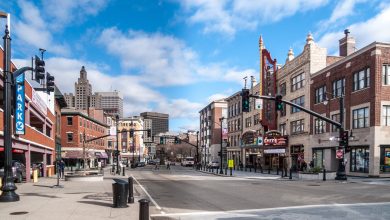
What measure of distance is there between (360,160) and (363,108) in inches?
194

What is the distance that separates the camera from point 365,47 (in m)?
36.1

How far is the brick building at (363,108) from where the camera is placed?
3462 cm

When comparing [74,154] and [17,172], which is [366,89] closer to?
[17,172]

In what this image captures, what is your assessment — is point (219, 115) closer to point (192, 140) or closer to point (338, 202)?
point (192, 140)

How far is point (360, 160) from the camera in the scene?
3731cm

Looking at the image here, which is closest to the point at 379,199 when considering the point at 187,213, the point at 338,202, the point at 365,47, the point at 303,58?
the point at 338,202

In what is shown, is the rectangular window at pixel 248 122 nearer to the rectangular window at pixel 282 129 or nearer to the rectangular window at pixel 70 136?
the rectangular window at pixel 282 129

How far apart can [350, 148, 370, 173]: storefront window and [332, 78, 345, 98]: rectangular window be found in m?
6.56

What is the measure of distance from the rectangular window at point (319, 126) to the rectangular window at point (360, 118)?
6604mm

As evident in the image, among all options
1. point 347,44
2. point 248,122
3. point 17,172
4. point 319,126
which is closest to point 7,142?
point 17,172

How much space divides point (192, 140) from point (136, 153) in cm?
3703

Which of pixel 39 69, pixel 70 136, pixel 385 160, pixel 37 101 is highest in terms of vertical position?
pixel 39 69

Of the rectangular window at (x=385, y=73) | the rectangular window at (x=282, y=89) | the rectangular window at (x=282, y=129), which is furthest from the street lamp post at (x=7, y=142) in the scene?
the rectangular window at (x=282, y=89)

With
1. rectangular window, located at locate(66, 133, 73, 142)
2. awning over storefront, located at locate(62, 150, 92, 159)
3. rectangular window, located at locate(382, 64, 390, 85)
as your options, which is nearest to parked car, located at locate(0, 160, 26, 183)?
rectangular window, located at locate(382, 64, 390, 85)
